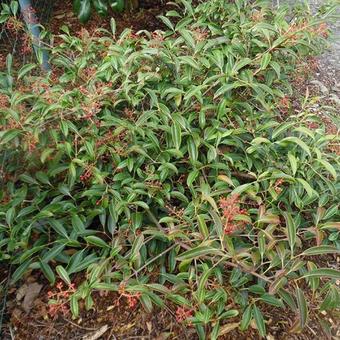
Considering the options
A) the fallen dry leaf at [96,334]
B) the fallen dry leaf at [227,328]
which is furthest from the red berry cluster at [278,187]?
the fallen dry leaf at [96,334]

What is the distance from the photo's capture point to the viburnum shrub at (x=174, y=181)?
1.57 meters

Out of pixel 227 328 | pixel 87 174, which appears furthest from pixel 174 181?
pixel 227 328

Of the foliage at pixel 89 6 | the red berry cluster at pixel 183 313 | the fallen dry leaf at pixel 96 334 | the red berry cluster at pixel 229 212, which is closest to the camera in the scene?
the red berry cluster at pixel 229 212

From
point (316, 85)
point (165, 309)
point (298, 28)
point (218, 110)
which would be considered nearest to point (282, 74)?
point (298, 28)

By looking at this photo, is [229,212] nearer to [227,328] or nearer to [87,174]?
[227,328]

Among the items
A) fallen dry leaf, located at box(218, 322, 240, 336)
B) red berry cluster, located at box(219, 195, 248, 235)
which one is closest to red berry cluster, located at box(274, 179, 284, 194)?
red berry cluster, located at box(219, 195, 248, 235)

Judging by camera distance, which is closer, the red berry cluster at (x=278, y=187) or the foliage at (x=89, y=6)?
the red berry cluster at (x=278, y=187)

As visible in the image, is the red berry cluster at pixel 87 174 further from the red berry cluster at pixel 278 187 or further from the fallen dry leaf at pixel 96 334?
the red berry cluster at pixel 278 187

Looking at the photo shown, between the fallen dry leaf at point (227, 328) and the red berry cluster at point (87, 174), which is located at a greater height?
the red berry cluster at point (87, 174)

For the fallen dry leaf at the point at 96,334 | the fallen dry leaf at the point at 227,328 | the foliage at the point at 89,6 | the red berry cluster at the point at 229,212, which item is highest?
the foliage at the point at 89,6

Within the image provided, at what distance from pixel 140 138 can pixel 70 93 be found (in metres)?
0.34

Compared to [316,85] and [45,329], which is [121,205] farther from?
[316,85]

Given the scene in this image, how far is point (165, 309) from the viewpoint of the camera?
5.52 ft

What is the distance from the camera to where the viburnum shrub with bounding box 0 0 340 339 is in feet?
5.14
